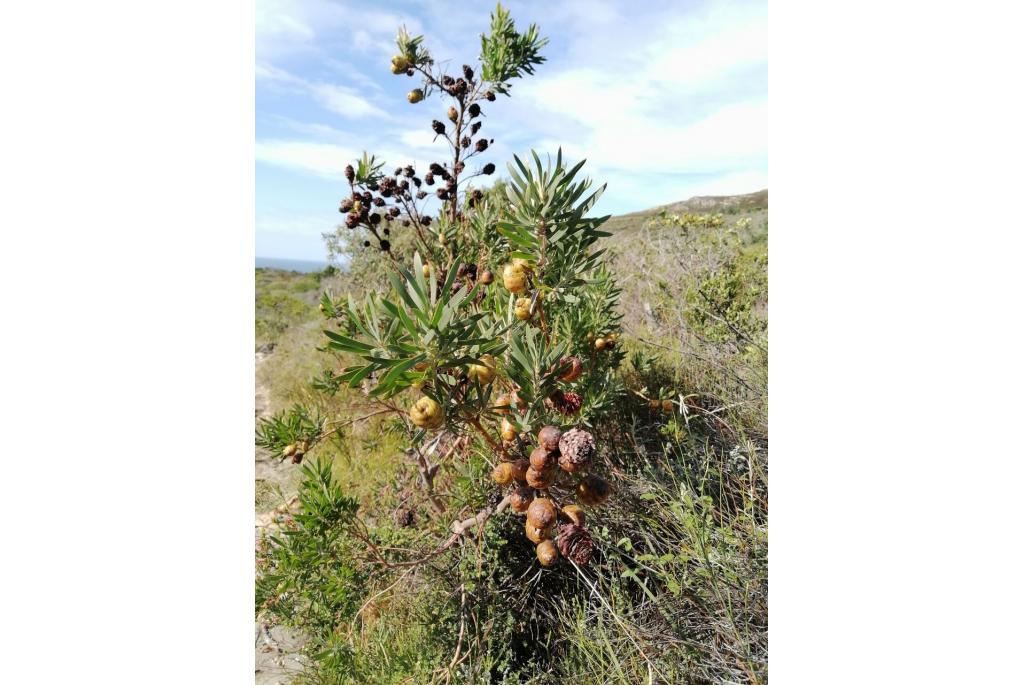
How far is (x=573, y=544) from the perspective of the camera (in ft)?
2.54

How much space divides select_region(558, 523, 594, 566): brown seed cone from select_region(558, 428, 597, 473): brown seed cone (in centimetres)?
13

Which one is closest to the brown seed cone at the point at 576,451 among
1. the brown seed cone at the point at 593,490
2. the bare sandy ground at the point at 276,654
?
the brown seed cone at the point at 593,490

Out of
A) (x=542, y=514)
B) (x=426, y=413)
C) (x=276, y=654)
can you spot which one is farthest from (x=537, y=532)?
(x=276, y=654)

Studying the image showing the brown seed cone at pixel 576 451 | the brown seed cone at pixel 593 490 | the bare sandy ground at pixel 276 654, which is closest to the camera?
the brown seed cone at pixel 576 451

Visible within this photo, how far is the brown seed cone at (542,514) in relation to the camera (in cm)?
75

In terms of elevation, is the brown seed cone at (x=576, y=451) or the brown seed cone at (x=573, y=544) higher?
the brown seed cone at (x=576, y=451)

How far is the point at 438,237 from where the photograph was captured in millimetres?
1339

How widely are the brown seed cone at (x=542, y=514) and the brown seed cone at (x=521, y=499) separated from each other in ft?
0.15

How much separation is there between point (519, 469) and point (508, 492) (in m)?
0.23

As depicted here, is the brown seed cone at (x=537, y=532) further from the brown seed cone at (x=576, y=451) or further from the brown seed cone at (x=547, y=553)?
the brown seed cone at (x=576, y=451)

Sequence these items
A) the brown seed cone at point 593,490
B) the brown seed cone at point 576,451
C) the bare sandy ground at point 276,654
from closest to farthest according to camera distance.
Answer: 1. the brown seed cone at point 576,451
2. the brown seed cone at point 593,490
3. the bare sandy ground at point 276,654

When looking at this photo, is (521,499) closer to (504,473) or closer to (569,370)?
(504,473)
